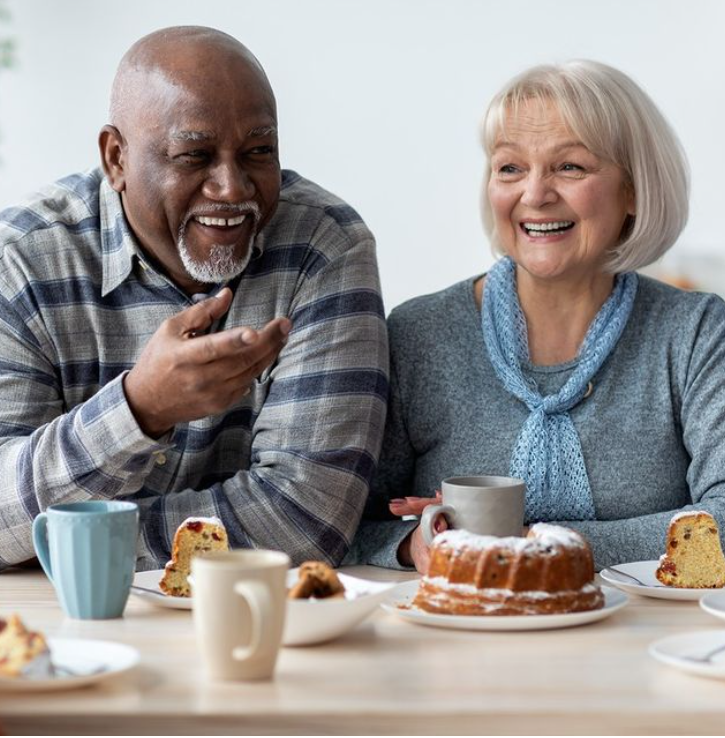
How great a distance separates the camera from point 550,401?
2.00 meters

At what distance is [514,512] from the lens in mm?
1463

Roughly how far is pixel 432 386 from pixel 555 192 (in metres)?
0.38

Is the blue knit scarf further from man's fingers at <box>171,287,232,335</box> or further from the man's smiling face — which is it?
man's fingers at <box>171,287,232,335</box>

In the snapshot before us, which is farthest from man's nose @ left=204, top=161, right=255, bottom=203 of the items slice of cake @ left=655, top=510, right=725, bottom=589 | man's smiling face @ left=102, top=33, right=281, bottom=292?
slice of cake @ left=655, top=510, right=725, bottom=589

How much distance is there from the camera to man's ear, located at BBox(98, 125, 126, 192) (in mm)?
1947

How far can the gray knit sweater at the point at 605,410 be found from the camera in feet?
6.51

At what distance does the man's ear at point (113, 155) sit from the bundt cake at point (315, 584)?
905mm

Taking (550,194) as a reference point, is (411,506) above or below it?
below

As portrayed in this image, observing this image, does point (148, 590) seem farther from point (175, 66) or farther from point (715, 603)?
point (175, 66)

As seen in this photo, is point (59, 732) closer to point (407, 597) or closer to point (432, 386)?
point (407, 597)

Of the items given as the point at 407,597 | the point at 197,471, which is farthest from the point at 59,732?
the point at 197,471

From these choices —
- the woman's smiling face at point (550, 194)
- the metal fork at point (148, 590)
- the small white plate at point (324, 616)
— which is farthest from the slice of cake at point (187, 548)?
the woman's smiling face at point (550, 194)

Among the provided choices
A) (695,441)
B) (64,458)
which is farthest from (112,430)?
(695,441)

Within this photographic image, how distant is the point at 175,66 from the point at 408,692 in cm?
111
